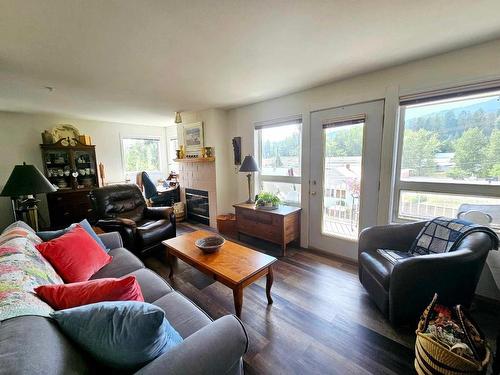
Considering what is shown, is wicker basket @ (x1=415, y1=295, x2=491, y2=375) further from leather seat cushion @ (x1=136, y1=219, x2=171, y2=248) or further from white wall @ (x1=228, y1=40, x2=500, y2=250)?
leather seat cushion @ (x1=136, y1=219, x2=171, y2=248)

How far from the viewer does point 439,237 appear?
1.82 meters

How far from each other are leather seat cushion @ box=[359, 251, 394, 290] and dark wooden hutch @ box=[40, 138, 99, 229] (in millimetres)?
4519

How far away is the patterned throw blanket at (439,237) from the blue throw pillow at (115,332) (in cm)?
191

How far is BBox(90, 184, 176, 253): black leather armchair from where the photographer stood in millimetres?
2709

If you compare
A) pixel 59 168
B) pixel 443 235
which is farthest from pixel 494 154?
pixel 59 168

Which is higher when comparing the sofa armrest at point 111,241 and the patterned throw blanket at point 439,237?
the patterned throw blanket at point 439,237

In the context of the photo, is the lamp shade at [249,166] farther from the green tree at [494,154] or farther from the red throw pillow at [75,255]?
the green tree at [494,154]

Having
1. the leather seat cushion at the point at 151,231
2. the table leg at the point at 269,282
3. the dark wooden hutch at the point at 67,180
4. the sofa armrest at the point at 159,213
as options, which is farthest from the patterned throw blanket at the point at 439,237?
the dark wooden hutch at the point at 67,180

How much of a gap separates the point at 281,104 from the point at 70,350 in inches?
130

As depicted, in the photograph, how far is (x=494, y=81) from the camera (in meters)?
1.82

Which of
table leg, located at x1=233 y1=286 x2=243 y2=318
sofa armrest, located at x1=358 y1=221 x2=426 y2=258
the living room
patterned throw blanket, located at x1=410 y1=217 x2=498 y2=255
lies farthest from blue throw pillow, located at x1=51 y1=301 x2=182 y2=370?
patterned throw blanket, located at x1=410 y1=217 x2=498 y2=255

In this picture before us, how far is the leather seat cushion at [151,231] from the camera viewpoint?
2734mm

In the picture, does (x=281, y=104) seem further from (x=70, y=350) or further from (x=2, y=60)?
(x=70, y=350)

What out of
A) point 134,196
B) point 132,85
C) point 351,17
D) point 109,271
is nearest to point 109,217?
point 134,196
